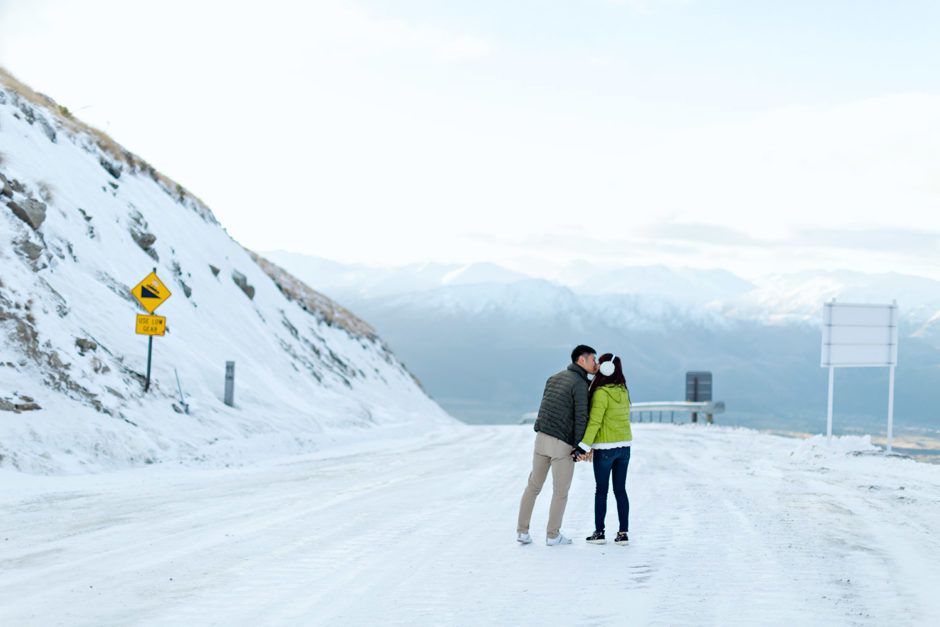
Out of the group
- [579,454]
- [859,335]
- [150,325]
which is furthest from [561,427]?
[859,335]

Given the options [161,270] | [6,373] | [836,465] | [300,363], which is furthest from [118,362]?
[836,465]

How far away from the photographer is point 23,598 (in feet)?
18.6

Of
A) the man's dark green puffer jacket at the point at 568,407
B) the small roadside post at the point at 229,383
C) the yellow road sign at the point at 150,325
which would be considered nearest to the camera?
the man's dark green puffer jacket at the point at 568,407

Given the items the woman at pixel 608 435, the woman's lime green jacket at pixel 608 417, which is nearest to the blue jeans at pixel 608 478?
the woman at pixel 608 435

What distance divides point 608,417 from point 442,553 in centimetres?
214

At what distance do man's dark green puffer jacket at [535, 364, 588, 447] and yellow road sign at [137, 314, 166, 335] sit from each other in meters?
11.4

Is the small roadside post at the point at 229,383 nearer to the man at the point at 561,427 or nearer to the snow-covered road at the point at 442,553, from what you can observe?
the snow-covered road at the point at 442,553

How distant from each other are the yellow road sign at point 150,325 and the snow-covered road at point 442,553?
4.30m

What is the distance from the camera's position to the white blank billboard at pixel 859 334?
67.7 feet

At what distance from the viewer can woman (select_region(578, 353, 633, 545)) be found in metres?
7.85

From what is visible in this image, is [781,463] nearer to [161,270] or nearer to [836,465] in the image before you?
[836,465]

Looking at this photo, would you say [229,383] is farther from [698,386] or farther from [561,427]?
[698,386]

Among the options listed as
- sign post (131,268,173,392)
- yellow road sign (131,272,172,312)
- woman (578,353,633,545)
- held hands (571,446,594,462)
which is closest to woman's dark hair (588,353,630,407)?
woman (578,353,633,545)

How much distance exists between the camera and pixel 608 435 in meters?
7.97
